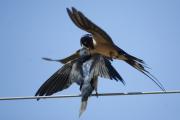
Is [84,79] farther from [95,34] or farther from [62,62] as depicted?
[62,62]

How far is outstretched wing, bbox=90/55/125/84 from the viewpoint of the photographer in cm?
673

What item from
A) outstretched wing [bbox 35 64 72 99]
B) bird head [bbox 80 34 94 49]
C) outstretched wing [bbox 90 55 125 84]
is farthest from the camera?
outstretched wing [bbox 35 64 72 99]

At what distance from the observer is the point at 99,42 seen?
22.7ft

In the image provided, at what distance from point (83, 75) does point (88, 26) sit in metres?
0.70

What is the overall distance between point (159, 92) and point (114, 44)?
1.67 meters

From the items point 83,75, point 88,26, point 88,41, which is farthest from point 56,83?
point 88,26

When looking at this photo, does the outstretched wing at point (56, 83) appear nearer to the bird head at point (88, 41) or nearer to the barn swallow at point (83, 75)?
the barn swallow at point (83, 75)

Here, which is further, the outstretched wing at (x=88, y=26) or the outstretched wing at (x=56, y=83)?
the outstretched wing at (x=56, y=83)

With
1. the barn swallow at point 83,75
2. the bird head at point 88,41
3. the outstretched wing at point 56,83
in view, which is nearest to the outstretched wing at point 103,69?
the barn swallow at point 83,75

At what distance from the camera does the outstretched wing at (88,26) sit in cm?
629

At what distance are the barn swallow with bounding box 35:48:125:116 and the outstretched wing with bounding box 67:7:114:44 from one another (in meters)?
0.29

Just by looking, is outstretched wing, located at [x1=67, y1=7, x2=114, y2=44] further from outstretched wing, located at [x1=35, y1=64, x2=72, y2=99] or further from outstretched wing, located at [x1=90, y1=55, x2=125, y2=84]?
outstretched wing, located at [x1=35, y1=64, x2=72, y2=99]

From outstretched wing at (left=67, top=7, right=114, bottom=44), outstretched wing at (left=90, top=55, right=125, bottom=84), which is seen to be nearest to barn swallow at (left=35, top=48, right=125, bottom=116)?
outstretched wing at (left=90, top=55, right=125, bottom=84)

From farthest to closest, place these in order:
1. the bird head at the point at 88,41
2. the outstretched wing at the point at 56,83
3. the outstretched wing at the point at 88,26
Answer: the outstretched wing at the point at 56,83 < the bird head at the point at 88,41 < the outstretched wing at the point at 88,26
